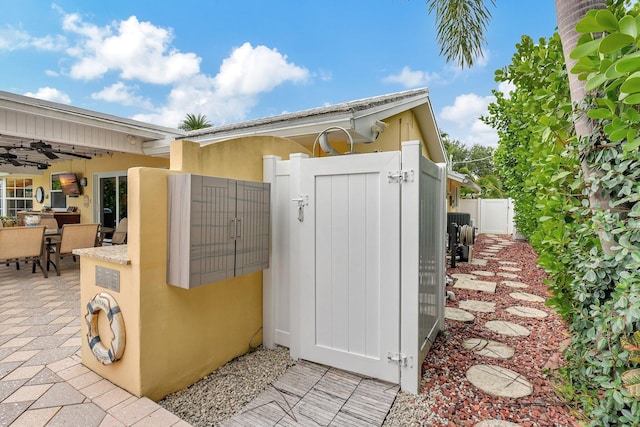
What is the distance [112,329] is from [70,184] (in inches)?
426

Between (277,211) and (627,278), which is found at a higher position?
(277,211)

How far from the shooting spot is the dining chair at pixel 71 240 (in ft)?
22.3

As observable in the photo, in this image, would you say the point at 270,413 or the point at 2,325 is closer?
the point at 270,413

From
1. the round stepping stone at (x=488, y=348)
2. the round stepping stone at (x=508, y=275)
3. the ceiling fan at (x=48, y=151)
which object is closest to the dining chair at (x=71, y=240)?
the ceiling fan at (x=48, y=151)

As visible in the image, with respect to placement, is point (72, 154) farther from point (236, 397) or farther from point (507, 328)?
point (507, 328)

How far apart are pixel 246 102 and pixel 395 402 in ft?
69.8

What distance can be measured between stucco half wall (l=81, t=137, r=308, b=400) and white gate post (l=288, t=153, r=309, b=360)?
51cm

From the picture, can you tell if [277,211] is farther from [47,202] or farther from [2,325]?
[47,202]

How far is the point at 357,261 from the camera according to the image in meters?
3.02

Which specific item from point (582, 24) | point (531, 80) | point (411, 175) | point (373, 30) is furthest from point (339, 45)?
point (582, 24)

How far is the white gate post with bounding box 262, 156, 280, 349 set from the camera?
11.7 feet

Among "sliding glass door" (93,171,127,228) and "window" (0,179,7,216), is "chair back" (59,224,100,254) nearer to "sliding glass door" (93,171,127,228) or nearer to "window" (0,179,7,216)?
"sliding glass door" (93,171,127,228)

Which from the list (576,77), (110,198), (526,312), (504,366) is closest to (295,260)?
(504,366)

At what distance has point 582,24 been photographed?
1140 mm
